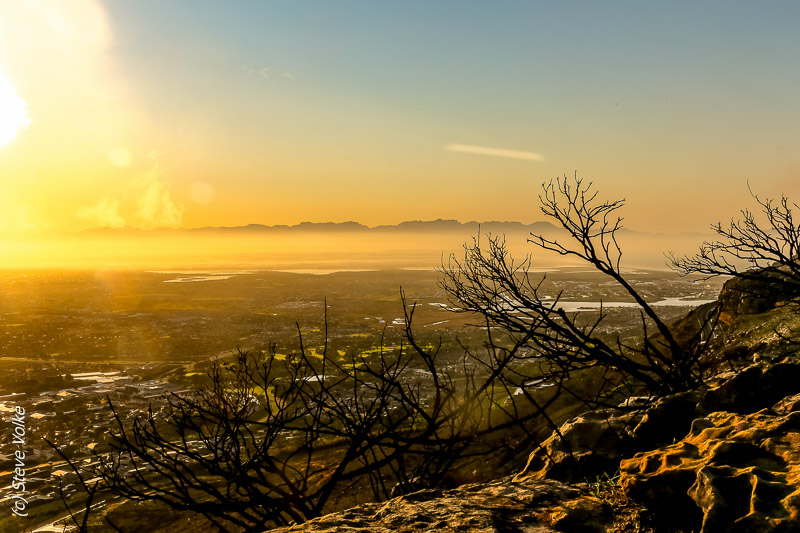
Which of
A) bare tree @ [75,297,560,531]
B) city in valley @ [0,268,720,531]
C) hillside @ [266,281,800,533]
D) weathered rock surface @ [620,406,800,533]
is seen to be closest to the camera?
weathered rock surface @ [620,406,800,533]

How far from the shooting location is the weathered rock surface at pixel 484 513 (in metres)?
2.36

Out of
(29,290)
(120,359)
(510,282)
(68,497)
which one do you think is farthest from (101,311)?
(510,282)

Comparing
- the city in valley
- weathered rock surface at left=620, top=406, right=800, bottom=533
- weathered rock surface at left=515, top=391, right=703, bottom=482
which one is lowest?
the city in valley

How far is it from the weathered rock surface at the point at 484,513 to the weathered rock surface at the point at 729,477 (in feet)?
0.99

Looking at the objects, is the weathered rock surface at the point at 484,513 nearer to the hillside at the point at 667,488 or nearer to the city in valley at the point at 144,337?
the hillside at the point at 667,488

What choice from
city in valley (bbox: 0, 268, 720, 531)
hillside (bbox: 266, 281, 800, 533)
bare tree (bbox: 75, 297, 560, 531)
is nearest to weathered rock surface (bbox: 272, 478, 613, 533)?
hillside (bbox: 266, 281, 800, 533)

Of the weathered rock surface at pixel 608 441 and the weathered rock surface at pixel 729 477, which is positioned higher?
the weathered rock surface at pixel 729 477

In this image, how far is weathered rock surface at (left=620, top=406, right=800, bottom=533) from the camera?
1.97 metres

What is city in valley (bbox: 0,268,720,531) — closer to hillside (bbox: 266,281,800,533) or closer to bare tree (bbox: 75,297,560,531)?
bare tree (bbox: 75,297,560,531)

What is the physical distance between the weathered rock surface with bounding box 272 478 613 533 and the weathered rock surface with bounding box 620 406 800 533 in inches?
11.9

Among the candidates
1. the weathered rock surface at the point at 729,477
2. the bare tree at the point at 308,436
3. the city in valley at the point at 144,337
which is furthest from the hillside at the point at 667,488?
the city in valley at the point at 144,337

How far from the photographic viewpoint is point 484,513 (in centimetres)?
251

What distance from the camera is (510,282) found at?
6562mm

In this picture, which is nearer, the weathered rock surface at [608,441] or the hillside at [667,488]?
the hillside at [667,488]
